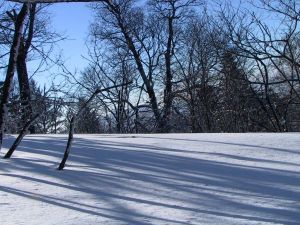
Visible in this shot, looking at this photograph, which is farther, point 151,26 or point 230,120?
point 151,26

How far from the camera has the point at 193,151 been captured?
756 centimetres

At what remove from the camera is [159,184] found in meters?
5.29

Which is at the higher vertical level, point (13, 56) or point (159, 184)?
point (13, 56)

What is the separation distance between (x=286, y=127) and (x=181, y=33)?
25.7 feet

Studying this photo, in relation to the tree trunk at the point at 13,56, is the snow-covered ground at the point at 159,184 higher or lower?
lower

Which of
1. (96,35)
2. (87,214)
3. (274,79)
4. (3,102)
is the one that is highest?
(96,35)

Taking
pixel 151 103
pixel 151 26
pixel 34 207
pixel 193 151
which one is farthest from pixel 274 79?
pixel 34 207

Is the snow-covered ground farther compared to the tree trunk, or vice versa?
the tree trunk

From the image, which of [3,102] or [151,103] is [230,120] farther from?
[3,102]

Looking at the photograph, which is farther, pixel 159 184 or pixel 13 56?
pixel 13 56

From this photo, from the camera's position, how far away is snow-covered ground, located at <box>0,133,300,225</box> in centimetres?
402

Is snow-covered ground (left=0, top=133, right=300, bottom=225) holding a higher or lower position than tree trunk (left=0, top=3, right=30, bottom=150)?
lower

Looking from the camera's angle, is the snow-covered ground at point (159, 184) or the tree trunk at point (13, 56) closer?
the snow-covered ground at point (159, 184)

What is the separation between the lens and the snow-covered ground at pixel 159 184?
13.2 feet
